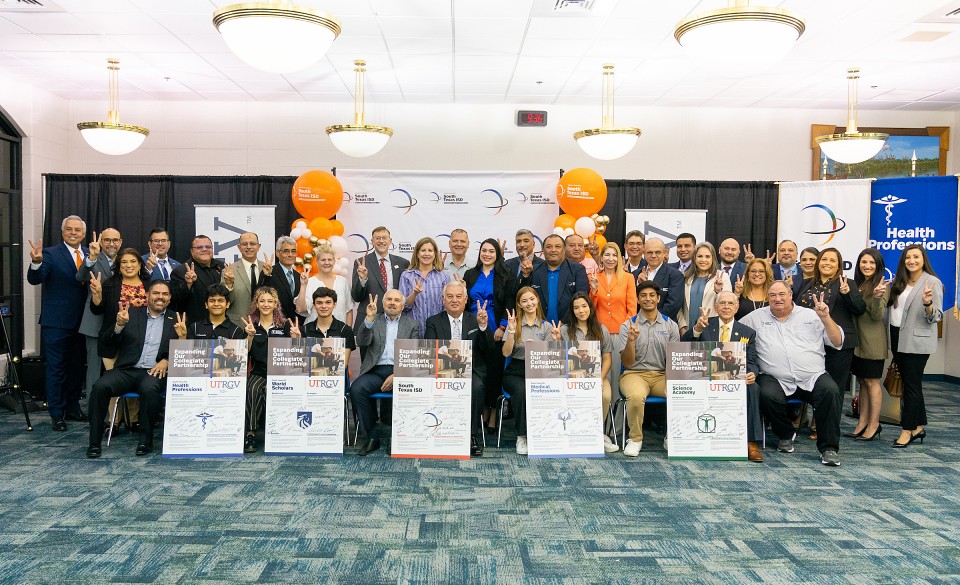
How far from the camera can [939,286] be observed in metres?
5.27

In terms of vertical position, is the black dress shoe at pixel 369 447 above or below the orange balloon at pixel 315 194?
below

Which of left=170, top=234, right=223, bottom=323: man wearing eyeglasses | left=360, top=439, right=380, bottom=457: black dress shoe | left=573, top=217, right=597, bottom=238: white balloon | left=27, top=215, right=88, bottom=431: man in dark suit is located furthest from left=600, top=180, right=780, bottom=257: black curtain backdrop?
left=27, top=215, right=88, bottom=431: man in dark suit

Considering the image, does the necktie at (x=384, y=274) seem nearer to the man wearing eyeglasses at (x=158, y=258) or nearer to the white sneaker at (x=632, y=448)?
the man wearing eyeglasses at (x=158, y=258)

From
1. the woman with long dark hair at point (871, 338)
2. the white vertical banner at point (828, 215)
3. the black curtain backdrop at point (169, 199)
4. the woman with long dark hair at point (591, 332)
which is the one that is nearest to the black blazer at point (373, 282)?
the woman with long dark hair at point (591, 332)

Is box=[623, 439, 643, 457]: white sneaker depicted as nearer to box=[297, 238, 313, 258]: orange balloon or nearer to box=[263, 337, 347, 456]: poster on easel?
box=[263, 337, 347, 456]: poster on easel

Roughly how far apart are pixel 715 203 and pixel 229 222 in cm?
554

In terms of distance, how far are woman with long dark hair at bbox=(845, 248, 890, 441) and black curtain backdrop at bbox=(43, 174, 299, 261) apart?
5837mm

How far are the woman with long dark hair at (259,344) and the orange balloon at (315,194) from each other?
7.90 ft

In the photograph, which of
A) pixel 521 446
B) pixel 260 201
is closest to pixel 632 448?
pixel 521 446

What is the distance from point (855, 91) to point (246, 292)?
6.29 metres

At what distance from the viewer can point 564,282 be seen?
554cm

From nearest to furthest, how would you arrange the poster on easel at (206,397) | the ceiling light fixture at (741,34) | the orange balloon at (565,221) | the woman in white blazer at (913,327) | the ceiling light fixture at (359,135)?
1. the ceiling light fixture at (741,34)
2. the poster on easel at (206,397)
3. the woman in white blazer at (913,327)
4. the ceiling light fixture at (359,135)
5. the orange balloon at (565,221)

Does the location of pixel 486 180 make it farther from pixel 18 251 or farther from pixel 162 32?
pixel 18 251

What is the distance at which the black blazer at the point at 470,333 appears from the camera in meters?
5.18
